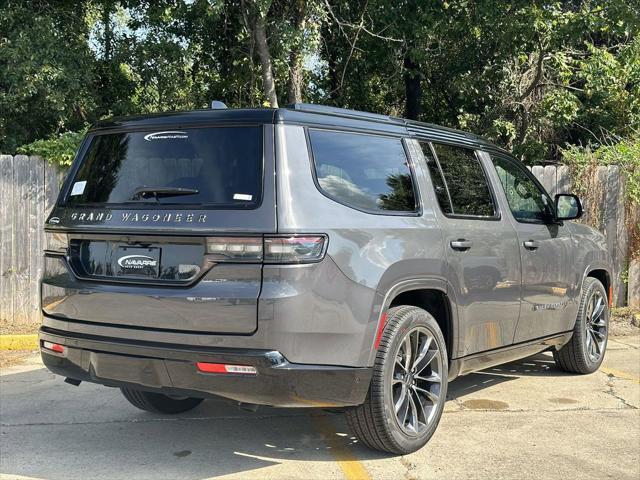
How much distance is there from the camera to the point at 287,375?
3.55 m

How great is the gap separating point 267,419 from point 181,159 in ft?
7.08

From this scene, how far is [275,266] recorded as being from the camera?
3508mm

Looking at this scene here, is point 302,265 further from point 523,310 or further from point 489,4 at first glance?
point 489,4

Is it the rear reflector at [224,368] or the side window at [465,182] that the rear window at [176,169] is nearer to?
the rear reflector at [224,368]

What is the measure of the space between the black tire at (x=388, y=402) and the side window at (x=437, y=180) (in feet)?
2.57

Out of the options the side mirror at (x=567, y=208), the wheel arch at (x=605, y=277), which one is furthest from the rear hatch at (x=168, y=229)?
the wheel arch at (x=605, y=277)

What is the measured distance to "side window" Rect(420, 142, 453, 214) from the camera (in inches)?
185

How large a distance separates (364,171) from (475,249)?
112 centimetres

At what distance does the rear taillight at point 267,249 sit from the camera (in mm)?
3521

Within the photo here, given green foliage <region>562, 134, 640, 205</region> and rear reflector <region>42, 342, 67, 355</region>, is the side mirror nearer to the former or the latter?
rear reflector <region>42, 342, 67, 355</region>

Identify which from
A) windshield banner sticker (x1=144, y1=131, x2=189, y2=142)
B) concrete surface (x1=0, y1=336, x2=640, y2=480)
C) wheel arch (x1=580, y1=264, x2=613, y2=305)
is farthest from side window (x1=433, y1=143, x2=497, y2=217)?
wheel arch (x1=580, y1=264, x2=613, y2=305)

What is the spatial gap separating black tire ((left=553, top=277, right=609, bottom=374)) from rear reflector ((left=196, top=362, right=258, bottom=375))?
146 inches

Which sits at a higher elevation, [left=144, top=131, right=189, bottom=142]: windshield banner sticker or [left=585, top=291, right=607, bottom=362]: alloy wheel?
[left=144, top=131, right=189, bottom=142]: windshield banner sticker

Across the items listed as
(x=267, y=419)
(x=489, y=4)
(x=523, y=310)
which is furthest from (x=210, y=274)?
(x=489, y=4)
